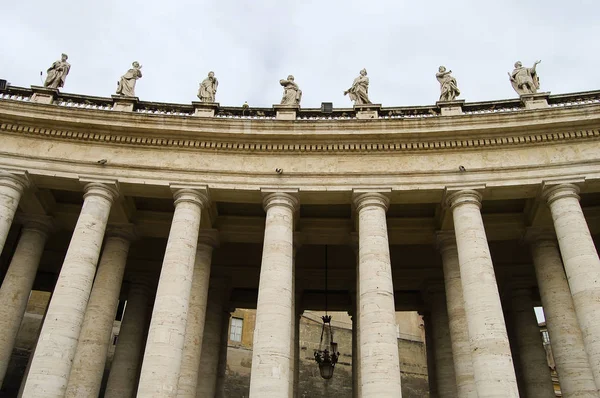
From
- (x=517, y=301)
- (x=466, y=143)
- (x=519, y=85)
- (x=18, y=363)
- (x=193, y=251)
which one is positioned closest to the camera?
(x=193, y=251)

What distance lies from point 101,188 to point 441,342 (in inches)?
668

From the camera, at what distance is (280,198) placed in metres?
21.4

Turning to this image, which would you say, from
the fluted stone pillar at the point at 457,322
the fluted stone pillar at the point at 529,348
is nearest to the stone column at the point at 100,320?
the fluted stone pillar at the point at 457,322

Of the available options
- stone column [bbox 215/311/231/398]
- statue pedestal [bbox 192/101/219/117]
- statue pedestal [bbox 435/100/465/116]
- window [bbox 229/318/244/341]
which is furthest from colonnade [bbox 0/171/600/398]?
window [bbox 229/318/244/341]

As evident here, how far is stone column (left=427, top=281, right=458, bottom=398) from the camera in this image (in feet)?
80.9

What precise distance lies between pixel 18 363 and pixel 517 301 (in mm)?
30274

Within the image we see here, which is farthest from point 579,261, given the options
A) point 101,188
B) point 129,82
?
point 129,82

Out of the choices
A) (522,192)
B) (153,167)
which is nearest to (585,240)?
(522,192)

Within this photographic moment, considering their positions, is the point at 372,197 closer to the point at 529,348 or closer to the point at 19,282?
the point at 529,348

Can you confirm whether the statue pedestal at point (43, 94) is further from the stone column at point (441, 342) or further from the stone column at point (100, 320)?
the stone column at point (441, 342)

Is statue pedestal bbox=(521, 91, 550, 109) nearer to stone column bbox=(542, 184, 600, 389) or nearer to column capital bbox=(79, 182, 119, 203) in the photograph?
stone column bbox=(542, 184, 600, 389)

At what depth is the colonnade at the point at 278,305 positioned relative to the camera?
57.9 feet

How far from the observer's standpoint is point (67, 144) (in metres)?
22.2

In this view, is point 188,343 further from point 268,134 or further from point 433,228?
point 433,228
